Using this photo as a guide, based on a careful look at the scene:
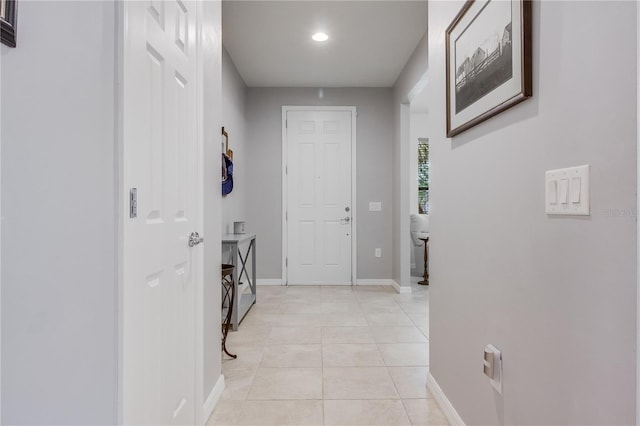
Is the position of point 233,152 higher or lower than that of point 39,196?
higher

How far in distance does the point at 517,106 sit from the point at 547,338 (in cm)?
70

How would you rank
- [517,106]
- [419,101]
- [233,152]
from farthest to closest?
1. [419,101]
2. [233,152]
3. [517,106]

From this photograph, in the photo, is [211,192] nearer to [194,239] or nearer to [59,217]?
[194,239]

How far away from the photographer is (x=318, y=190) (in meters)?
4.72

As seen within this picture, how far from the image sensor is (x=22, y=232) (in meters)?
0.80

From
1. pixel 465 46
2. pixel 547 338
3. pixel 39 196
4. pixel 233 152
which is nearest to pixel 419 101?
pixel 233 152

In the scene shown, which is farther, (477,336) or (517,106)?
(477,336)

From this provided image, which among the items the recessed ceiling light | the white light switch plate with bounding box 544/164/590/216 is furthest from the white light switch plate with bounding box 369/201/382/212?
the white light switch plate with bounding box 544/164/590/216

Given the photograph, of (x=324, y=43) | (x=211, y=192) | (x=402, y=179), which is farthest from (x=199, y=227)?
(x=402, y=179)

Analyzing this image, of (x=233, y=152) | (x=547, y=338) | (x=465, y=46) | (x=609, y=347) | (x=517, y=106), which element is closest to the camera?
(x=609, y=347)

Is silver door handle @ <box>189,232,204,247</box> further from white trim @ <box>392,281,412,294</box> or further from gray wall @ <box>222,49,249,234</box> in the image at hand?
white trim @ <box>392,281,412,294</box>

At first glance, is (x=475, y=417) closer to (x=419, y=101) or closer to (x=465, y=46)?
(x=465, y=46)

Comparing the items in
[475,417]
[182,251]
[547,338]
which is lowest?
[475,417]

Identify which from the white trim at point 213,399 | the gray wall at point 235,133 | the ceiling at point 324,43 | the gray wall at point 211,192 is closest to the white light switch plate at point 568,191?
the gray wall at point 211,192
